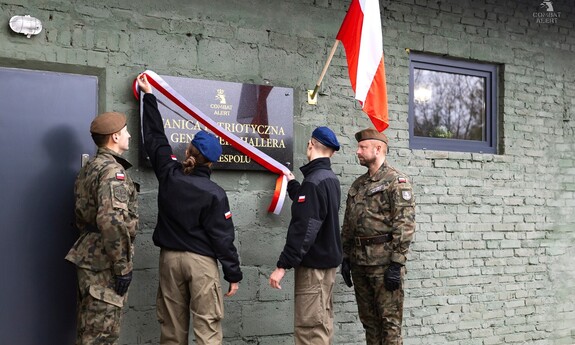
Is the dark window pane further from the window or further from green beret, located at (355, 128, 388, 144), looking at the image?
green beret, located at (355, 128, 388, 144)

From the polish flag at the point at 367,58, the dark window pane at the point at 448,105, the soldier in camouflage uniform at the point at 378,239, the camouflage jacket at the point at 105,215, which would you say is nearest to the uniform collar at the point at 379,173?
the soldier in camouflage uniform at the point at 378,239

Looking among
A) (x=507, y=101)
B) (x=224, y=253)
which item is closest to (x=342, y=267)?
Result: (x=224, y=253)

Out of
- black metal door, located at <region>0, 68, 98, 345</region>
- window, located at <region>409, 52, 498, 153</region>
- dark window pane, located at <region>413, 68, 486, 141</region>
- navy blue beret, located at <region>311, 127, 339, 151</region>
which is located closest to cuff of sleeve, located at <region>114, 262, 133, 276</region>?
black metal door, located at <region>0, 68, 98, 345</region>

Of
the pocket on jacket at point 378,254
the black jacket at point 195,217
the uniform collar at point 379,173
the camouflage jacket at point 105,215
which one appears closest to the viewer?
the camouflage jacket at point 105,215

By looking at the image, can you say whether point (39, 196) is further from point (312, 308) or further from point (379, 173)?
point (379, 173)

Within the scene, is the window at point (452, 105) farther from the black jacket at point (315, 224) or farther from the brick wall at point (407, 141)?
the black jacket at point (315, 224)

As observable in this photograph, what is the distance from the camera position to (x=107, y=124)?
4.47 metres

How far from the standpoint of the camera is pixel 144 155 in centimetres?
505

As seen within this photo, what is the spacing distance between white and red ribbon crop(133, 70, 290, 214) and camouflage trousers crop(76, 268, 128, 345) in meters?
1.38

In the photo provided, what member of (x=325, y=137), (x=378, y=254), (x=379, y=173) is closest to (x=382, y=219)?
(x=378, y=254)

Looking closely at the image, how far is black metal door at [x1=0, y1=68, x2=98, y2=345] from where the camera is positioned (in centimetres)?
461

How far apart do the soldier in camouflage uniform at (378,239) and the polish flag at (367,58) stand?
209 millimetres

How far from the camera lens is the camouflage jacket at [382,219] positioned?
508 cm

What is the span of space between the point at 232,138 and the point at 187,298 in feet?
4.18
